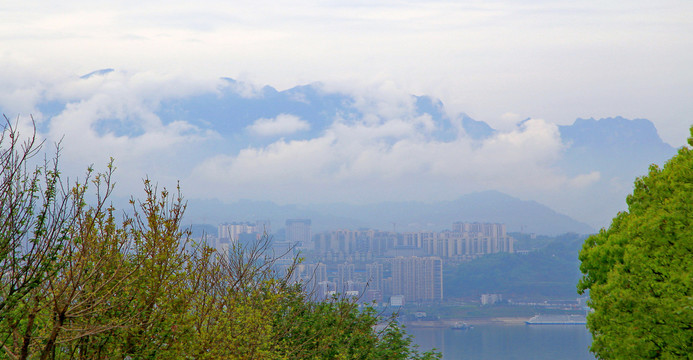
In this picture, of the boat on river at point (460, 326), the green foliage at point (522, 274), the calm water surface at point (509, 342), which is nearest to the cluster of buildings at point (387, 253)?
the green foliage at point (522, 274)

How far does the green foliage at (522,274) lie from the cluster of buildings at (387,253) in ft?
13.4

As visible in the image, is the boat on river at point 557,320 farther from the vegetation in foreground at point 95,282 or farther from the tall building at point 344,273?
the vegetation in foreground at point 95,282

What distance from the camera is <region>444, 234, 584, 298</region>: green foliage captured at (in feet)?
316

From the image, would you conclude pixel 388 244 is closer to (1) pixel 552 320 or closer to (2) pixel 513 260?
(2) pixel 513 260

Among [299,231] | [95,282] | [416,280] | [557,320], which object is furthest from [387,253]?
[95,282]

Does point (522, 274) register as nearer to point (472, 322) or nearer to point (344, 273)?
→ point (472, 322)

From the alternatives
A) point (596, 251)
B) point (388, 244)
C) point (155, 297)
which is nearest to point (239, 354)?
point (155, 297)

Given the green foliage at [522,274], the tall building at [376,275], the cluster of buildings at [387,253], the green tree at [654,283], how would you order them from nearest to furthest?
1. the green tree at [654,283]
2. the green foliage at [522,274]
3. the cluster of buildings at [387,253]
4. the tall building at [376,275]

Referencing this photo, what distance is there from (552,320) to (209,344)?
78.6 meters

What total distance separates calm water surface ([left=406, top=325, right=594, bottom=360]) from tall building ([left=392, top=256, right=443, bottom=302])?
60.6 feet

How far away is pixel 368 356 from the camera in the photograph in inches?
436

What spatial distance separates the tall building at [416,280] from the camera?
320 feet

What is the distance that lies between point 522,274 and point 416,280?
16.0 metres

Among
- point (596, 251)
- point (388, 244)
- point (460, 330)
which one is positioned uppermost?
point (388, 244)
